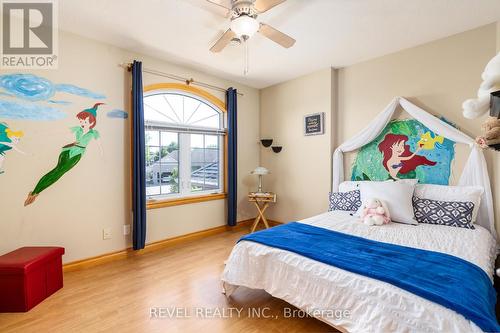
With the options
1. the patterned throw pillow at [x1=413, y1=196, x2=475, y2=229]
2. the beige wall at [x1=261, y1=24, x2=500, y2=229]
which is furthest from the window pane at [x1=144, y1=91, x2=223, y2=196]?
the patterned throw pillow at [x1=413, y1=196, x2=475, y2=229]

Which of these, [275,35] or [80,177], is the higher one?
[275,35]

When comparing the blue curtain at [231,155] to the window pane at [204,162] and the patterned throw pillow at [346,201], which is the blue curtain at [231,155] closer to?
the window pane at [204,162]

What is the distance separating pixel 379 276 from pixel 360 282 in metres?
0.12

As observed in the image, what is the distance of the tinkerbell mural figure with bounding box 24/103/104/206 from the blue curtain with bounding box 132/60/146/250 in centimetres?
41

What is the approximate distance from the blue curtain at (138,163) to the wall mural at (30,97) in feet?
2.14

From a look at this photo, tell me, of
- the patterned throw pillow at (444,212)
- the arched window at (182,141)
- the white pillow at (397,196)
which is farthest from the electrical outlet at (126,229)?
the patterned throw pillow at (444,212)

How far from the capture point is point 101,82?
2.85 metres

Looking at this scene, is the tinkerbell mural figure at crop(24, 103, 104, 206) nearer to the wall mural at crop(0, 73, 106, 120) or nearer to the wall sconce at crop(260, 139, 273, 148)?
the wall mural at crop(0, 73, 106, 120)

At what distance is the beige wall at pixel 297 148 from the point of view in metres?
3.70

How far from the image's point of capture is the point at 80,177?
2.71 meters

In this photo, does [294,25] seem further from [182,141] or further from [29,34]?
[29,34]

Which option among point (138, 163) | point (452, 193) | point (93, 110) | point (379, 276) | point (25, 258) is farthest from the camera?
point (138, 163)

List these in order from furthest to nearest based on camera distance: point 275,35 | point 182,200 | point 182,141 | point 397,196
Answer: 1. point 182,141
2. point 182,200
3. point 397,196
4. point 275,35

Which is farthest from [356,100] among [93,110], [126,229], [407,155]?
[126,229]
